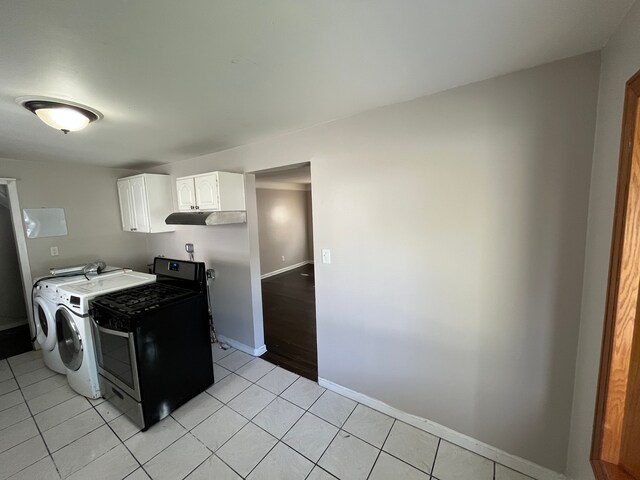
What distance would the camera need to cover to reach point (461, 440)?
171cm

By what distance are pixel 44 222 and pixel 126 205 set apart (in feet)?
2.73

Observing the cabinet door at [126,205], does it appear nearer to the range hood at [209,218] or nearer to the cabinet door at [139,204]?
the cabinet door at [139,204]

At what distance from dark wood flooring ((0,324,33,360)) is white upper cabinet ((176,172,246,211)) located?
278cm

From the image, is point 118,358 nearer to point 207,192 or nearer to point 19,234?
point 207,192

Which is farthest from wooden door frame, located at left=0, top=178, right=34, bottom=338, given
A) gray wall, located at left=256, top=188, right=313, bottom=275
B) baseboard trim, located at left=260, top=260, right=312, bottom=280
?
gray wall, located at left=256, top=188, right=313, bottom=275

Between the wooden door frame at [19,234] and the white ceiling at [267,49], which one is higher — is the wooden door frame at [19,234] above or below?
below

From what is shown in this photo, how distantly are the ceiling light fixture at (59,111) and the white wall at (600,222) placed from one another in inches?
104

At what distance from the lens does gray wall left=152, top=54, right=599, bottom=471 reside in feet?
4.30

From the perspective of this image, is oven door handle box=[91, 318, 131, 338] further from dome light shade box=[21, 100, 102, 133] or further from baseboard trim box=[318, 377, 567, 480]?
baseboard trim box=[318, 377, 567, 480]

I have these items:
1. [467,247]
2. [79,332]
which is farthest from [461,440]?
[79,332]

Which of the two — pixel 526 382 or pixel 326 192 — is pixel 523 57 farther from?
pixel 526 382

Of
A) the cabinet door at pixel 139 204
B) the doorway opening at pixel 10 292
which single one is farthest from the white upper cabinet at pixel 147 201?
the doorway opening at pixel 10 292

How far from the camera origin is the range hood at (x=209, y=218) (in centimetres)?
235

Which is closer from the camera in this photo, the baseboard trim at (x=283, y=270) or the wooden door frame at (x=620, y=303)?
the wooden door frame at (x=620, y=303)
